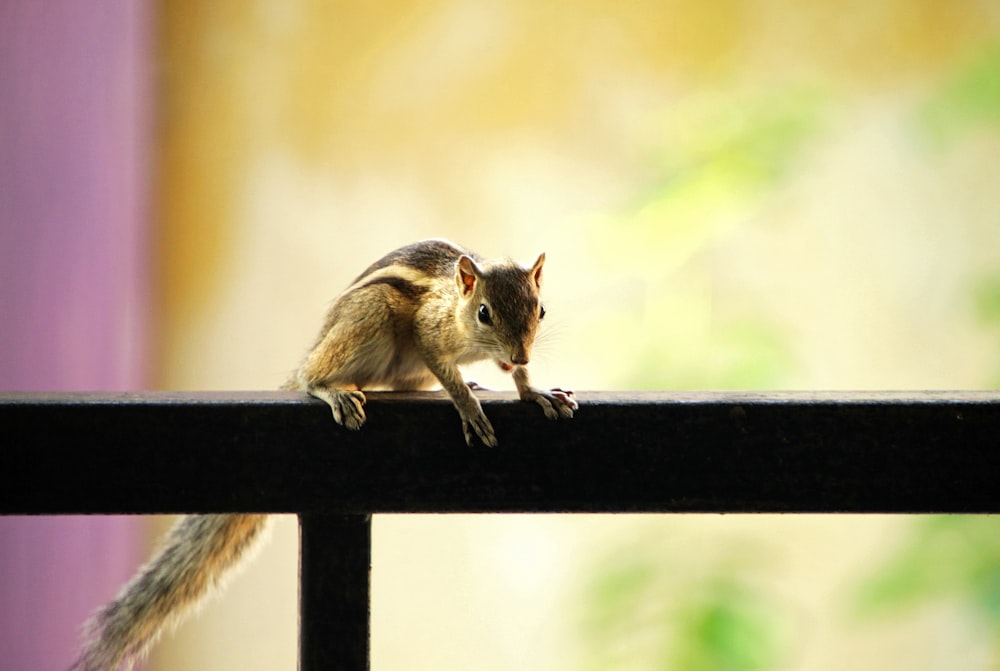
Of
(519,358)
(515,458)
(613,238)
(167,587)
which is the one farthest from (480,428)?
(613,238)

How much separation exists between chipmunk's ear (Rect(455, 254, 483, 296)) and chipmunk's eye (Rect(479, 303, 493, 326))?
0.10 ft

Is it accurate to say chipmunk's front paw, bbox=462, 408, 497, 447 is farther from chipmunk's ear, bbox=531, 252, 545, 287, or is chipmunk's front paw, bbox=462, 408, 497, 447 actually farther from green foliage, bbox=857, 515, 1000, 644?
green foliage, bbox=857, 515, 1000, 644

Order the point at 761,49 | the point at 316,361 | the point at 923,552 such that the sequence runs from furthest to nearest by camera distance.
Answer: the point at 761,49 → the point at 923,552 → the point at 316,361

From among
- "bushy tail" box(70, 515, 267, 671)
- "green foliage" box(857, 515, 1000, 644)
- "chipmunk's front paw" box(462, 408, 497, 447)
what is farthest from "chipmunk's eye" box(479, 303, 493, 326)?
"green foliage" box(857, 515, 1000, 644)

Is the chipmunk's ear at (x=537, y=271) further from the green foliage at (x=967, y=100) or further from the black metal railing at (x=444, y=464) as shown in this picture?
the green foliage at (x=967, y=100)

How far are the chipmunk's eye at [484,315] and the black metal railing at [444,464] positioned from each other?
1.52 ft

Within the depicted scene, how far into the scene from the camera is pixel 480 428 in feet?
1.51

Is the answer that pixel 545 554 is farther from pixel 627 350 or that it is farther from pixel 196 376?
pixel 196 376

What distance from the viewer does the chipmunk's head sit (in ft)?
3.03

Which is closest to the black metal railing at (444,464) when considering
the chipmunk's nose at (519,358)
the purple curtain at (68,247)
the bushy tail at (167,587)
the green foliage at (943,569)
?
the bushy tail at (167,587)

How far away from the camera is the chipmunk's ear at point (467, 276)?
0.96 m

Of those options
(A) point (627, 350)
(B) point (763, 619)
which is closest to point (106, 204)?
(A) point (627, 350)

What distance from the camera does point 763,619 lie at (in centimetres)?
221

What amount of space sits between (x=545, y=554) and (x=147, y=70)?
138 centimetres
